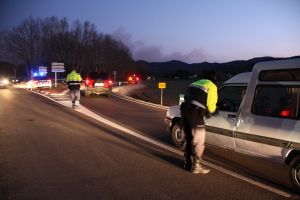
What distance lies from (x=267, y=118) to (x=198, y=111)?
3.75 ft

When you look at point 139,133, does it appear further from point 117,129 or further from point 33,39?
point 33,39

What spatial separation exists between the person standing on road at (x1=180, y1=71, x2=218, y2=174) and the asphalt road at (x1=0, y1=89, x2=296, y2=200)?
0.31 m

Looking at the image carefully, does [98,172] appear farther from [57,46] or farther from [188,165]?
[57,46]

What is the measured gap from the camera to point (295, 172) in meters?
6.26

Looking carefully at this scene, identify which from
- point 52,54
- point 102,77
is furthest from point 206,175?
point 52,54

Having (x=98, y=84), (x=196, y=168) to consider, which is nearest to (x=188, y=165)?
(x=196, y=168)

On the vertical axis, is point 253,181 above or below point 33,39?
below

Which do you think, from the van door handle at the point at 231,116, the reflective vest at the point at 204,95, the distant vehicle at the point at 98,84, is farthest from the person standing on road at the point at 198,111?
the distant vehicle at the point at 98,84

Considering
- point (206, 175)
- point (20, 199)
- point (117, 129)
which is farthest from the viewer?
point (117, 129)

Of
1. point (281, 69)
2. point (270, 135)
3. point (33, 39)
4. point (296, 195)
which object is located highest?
point (33, 39)

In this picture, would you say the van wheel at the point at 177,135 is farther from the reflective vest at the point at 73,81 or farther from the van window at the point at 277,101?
the reflective vest at the point at 73,81

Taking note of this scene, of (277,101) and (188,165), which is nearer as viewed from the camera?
(277,101)

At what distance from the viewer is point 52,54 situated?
322 ft

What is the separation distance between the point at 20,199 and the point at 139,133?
6.08 m
